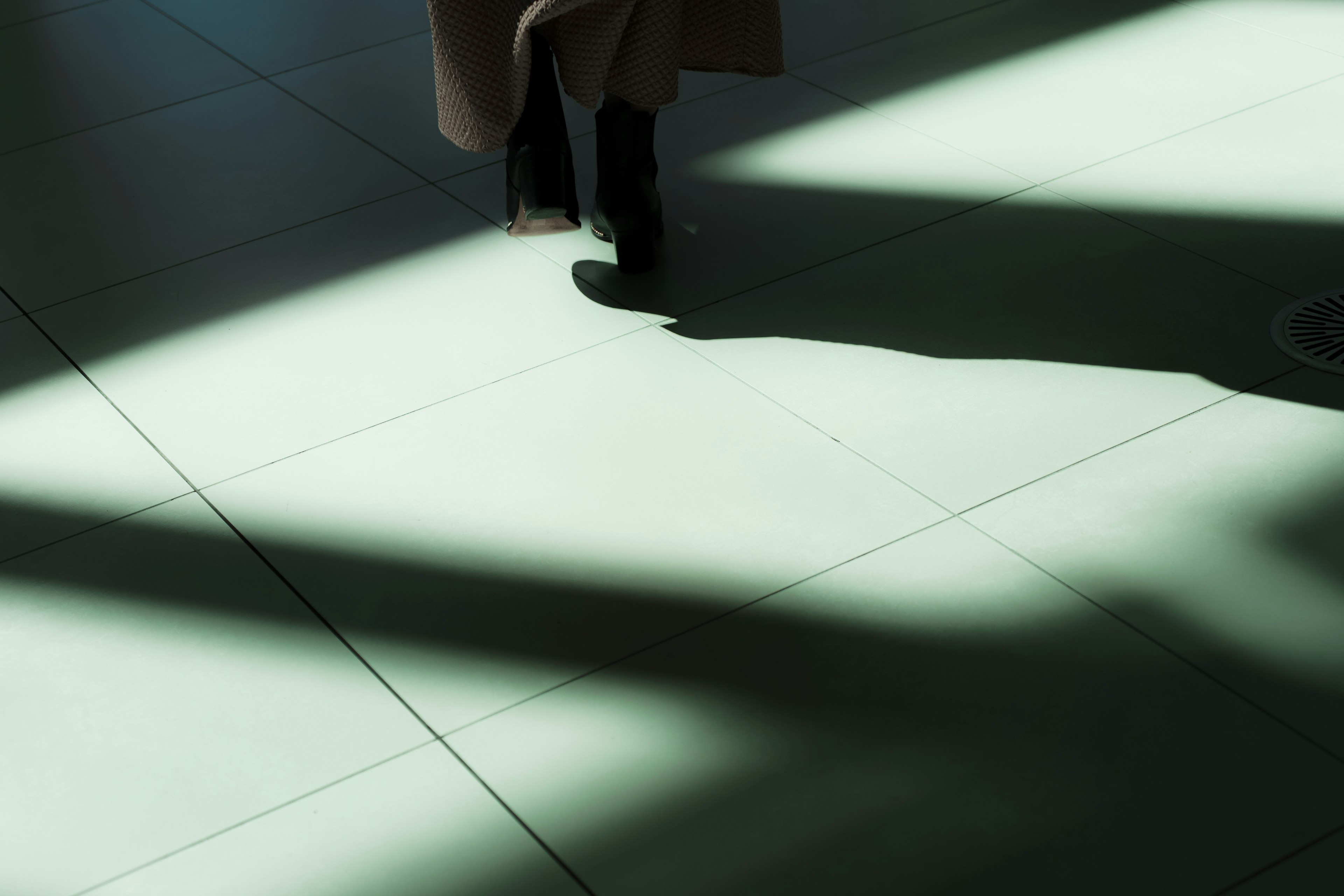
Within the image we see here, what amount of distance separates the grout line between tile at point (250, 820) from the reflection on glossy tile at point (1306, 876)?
2.81ft

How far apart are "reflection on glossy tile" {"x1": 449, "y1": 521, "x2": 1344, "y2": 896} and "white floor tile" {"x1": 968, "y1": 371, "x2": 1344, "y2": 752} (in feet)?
0.17

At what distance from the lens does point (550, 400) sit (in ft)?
6.65

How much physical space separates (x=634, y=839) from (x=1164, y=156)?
5.79 feet

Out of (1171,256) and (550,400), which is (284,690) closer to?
(550,400)

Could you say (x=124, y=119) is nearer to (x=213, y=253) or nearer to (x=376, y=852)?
(x=213, y=253)

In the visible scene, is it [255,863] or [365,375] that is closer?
[255,863]

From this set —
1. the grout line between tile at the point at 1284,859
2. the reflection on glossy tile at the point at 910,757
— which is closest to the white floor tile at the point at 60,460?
the reflection on glossy tile at the point at 910,757

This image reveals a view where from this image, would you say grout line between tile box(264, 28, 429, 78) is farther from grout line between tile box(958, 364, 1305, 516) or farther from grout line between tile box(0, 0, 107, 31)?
grout line between tile box(958, 364, 1305, 516)

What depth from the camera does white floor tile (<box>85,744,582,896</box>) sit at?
4.44 ft

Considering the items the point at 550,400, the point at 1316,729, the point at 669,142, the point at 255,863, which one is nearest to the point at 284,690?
the point at 255,863

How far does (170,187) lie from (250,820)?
1630mm

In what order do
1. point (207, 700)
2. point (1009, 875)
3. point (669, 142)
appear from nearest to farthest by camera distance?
1. point (1009, 875)
2. point (207, 700)
3. point (669, 142)

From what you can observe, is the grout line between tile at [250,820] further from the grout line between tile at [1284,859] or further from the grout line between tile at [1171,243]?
the grout line between tile at [1171,243]

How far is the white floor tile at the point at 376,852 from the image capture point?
1354mm
